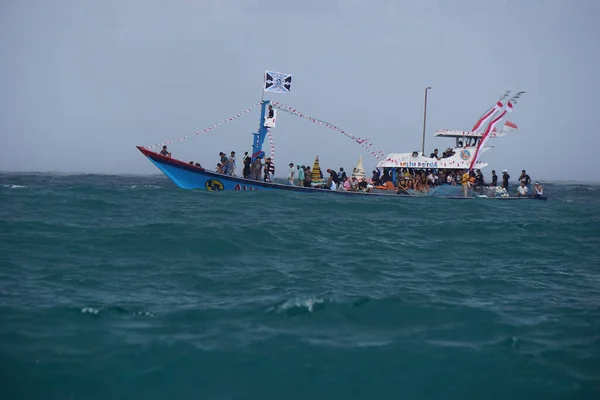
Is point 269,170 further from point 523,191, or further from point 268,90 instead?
point 523,191

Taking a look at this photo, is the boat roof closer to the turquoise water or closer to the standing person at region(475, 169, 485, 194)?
the standing person at region(475, 169, 485, 194)

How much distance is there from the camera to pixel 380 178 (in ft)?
98.6

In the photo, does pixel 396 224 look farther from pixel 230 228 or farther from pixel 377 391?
pixel 377 391

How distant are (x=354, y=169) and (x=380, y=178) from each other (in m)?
1.75

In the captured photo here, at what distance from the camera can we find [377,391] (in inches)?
207

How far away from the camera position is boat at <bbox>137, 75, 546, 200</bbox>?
25.6 meters

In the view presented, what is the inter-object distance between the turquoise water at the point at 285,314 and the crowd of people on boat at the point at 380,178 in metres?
13.1

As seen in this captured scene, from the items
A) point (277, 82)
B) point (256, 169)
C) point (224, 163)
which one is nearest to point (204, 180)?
point (224, 163)

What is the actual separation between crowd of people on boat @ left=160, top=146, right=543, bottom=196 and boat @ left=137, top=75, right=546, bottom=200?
0.40 ft

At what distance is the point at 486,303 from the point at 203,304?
4263mm

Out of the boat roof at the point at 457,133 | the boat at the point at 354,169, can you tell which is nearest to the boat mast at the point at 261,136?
the boat at the point at 354,169

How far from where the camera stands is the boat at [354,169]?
83.9 feet

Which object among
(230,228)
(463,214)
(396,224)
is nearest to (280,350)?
(230,228)

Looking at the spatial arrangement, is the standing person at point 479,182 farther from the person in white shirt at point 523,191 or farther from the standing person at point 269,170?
the standing person at point 269,170
